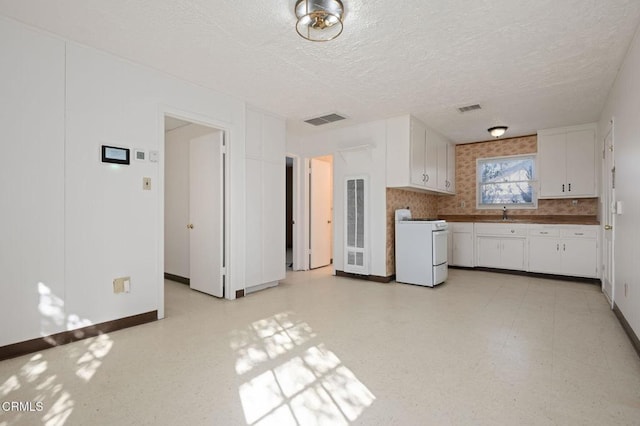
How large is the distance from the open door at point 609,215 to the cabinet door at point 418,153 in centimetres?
225

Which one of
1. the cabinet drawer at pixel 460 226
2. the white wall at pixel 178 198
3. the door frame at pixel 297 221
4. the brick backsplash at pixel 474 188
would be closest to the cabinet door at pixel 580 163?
the brick backsplash at pixel 474 188

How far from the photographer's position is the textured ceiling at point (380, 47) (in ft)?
7.59

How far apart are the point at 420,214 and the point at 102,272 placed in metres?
5.08

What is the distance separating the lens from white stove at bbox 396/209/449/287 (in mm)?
4625

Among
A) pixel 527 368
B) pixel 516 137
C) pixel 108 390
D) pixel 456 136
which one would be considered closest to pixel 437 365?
pixel 527 368

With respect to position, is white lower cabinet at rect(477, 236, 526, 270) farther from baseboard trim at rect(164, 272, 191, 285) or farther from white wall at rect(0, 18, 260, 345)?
white wall at rect(0, 18, 260, 345)

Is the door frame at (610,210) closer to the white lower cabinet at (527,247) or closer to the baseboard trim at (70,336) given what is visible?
the white lower cabinet at (527,247)

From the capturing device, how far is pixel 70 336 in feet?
8.89

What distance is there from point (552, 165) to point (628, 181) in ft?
9.83

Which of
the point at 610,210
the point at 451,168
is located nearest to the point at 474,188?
the point at 451,168

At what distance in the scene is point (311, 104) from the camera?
4.29 metres

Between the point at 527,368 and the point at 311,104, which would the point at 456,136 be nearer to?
the point at 311,104

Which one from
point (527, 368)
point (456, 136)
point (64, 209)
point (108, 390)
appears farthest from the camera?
point (456, 136)

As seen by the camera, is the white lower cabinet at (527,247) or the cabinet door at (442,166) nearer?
the white lower cabinet at (527,247)
